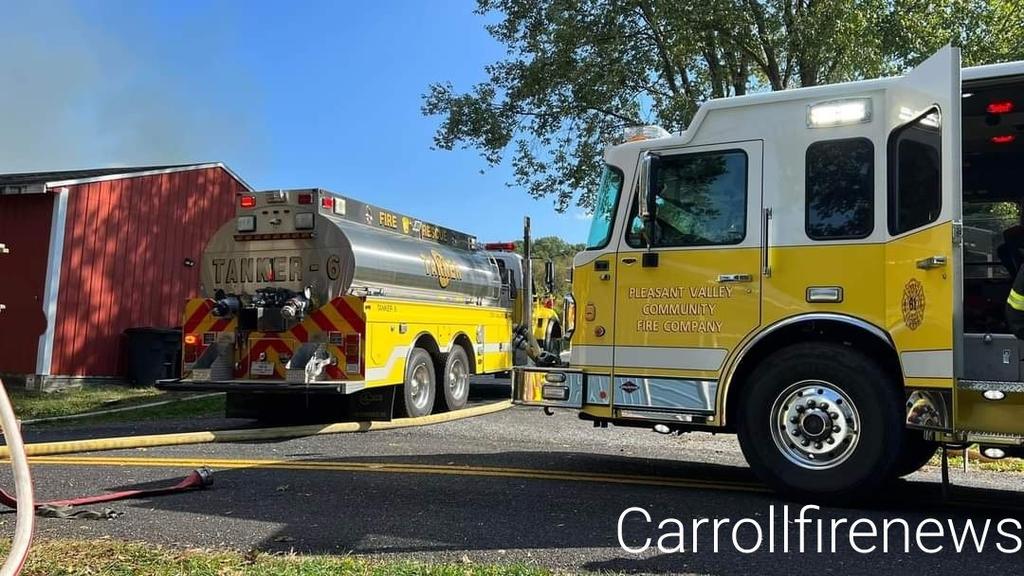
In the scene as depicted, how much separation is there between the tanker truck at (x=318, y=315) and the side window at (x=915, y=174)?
501 centimetres

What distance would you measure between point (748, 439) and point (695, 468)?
176cm

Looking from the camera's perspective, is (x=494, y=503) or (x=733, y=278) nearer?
(x=494, y=503)

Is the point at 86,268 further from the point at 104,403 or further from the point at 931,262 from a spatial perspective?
the point at 931,262

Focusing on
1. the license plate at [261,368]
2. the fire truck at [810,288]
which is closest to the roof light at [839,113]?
the fire truck at [810,288]

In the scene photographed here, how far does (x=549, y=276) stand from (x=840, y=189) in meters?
9.48

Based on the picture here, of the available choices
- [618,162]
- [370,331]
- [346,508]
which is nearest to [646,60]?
[370,331]

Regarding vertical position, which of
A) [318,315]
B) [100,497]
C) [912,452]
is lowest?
[100,497]

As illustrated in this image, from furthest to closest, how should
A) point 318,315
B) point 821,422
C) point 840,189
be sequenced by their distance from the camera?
point 318,315 → point 840,189 → point 821,422

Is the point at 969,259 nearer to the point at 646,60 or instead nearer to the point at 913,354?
the point at 913,354

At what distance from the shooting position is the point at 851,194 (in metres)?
5.66

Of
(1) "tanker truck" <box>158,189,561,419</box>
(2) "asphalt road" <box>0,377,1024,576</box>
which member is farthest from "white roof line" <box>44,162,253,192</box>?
(2) "asphalt road" <box>0,377,1024,576</box>

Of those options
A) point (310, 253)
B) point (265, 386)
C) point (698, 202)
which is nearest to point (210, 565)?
point (698, 202)

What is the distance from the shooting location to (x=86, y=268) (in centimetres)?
1584

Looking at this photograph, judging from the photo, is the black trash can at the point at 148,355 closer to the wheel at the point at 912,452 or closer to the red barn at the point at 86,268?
the red barn at the point at 86,268
